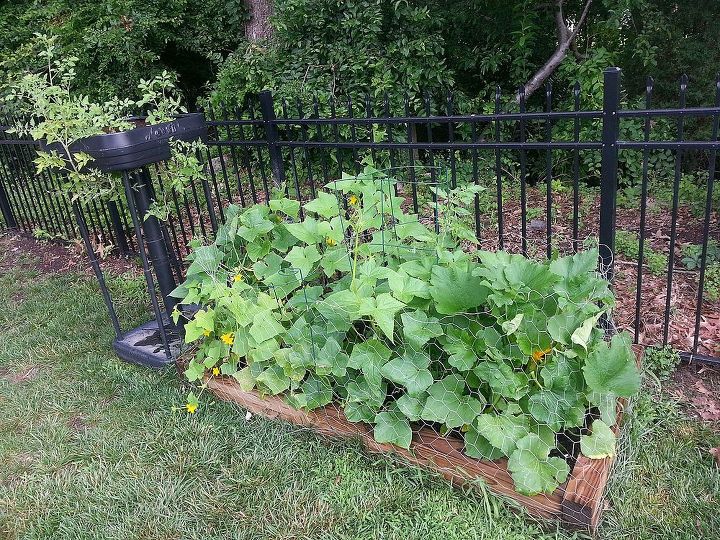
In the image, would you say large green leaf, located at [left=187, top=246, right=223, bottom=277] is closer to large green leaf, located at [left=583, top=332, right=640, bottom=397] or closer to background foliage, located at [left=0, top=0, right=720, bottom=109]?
large green leaf, located at [left=583, top=332, right=640, bottom=397]

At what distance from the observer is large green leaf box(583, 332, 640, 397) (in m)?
2.04

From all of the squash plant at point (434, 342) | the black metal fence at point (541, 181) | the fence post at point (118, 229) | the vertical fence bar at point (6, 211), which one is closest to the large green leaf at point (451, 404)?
the squash plant at point (434, 342)

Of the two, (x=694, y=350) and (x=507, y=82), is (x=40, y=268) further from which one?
(x=507, y=82)

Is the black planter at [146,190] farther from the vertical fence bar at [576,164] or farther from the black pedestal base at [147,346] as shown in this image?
the vertical fence bar at [576,164]

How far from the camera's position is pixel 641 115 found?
2588 millimetres

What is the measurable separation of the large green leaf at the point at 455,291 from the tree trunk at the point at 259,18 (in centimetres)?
574

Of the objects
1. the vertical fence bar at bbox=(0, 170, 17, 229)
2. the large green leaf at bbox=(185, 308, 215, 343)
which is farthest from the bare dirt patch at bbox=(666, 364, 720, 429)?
the vertical fence bar at bbox=(0, 170, 17, 229)

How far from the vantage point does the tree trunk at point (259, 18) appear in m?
7.07

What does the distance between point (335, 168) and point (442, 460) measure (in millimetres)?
4836

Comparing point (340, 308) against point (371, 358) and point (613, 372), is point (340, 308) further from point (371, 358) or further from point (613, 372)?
point (613, 372)

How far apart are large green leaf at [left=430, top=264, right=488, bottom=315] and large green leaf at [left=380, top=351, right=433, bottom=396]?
0.71 ft

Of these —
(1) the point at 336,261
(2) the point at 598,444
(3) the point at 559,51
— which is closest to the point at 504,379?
(2) the point at 598,444

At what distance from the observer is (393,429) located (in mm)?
2352

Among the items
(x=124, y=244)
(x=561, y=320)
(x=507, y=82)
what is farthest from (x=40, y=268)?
(x=507, y=82)
